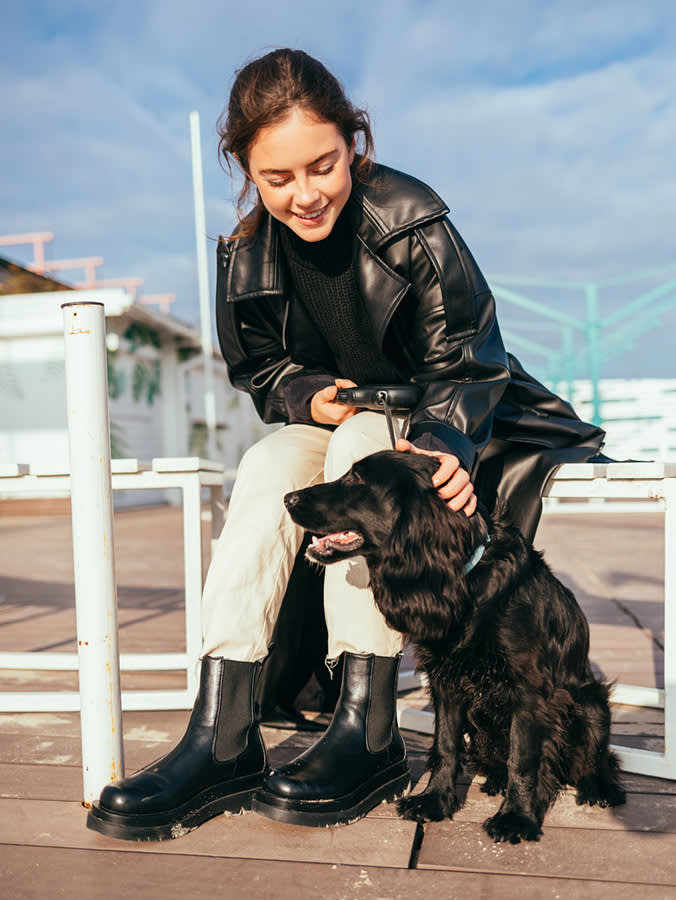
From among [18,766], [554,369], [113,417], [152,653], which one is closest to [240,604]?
[18,766]

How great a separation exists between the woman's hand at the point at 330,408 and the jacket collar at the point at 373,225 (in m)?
0.20

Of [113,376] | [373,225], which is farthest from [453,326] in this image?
[113,376]

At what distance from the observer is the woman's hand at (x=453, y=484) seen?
1.61 metres

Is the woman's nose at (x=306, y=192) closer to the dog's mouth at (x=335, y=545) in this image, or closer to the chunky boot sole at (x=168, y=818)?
the dog's mouth at (x=335, y=545)

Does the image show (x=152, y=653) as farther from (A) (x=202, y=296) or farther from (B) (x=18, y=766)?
(A) (x=202, y=296)

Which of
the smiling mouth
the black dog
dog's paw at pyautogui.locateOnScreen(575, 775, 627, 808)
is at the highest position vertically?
the smiling mouth

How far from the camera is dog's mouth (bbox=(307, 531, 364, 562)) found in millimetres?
1671

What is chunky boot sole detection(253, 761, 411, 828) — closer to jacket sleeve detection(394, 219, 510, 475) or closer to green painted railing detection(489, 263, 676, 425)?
jacket sleeve detection(394, 219, 510, 475)

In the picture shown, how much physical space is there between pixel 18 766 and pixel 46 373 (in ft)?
45.1

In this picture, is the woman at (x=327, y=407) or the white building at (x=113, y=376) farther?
the white building at (x=113, y=376)

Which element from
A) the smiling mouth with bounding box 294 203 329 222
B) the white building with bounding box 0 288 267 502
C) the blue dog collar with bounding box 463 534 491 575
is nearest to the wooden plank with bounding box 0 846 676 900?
the blue dog collar with bounding box 463 534 491 575

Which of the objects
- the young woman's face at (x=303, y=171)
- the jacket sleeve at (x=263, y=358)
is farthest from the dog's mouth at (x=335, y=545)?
the young woman's face at (x=303, y=171)

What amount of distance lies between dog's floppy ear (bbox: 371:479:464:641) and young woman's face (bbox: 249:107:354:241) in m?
0.69

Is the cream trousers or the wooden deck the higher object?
the cream trousers
